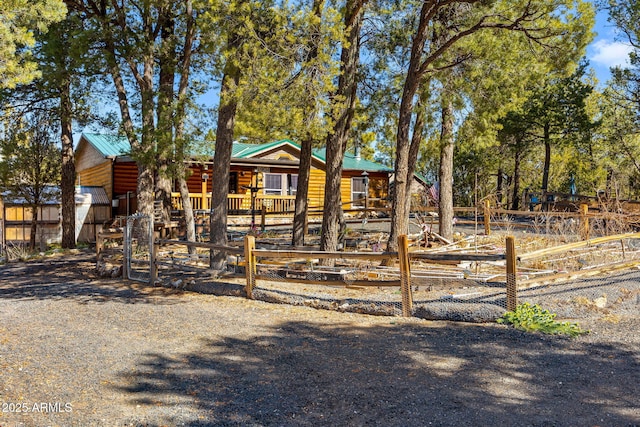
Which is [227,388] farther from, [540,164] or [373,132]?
[540,164]

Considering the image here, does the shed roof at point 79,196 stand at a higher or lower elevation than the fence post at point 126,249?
higher

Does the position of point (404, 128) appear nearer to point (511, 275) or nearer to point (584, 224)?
point (511, 275)

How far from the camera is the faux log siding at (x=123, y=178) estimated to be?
23798 mm

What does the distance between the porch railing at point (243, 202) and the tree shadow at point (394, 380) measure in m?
16.8

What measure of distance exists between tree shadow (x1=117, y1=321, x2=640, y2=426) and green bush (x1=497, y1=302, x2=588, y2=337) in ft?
0.77

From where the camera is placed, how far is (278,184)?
27.8m

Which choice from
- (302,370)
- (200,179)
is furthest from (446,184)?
(200,179)

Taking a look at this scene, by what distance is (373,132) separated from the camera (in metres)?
15.8

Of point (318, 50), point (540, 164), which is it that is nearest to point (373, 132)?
point (318, 50)

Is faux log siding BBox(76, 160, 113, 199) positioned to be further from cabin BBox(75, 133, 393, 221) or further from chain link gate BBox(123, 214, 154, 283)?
chain link gate BBox(123, 214, 154, 283)

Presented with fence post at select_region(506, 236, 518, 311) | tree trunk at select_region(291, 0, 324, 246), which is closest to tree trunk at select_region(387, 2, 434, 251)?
tree trunk at select_region(291, 0, 324, 246)

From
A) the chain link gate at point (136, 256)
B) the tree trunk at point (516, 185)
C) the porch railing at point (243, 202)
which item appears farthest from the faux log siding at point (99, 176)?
the tree trunk at point (516, 185)

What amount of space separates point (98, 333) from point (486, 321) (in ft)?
17.7

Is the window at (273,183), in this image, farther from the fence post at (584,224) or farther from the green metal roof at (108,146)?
the fence post at (584,224)
